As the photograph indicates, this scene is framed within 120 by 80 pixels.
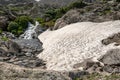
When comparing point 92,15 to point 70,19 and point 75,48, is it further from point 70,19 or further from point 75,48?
point 75,48

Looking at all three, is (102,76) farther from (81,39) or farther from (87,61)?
(81,39)

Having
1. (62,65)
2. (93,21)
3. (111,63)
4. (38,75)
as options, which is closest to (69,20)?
(93,21)

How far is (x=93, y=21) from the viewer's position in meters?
39.6

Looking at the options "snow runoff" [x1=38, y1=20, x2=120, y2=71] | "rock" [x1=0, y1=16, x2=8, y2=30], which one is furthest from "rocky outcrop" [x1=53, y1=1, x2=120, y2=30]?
"rock" [x1=0, y1=16, x2=8, y2=30]

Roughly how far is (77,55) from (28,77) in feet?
38.2

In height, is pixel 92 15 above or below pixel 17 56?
above

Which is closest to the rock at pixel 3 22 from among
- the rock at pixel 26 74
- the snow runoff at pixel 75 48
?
the snow runoff at pixel 75 48

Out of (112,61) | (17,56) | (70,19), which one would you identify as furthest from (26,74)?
(70,19)

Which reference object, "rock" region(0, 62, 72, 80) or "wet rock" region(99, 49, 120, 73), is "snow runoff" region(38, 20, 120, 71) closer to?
"wet rock" region(99, 49, 120, 73)

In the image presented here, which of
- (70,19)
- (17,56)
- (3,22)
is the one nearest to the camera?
(17,56)

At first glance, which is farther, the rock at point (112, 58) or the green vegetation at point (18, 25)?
the green vegetation at point (18, 25)

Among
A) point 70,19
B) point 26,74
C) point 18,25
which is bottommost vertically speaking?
point 18,25

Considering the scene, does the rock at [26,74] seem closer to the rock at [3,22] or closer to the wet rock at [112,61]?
the wet rock at [112,61]

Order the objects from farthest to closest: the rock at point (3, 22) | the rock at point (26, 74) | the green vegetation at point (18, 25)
A: the rock at point (3, 22)
the green vegetation at point (18, 25)
the rock at point (26, 74)
